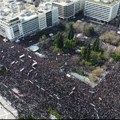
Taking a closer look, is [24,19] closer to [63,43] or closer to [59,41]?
[59,41]

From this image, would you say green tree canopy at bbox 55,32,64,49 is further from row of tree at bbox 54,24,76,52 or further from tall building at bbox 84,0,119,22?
tall building at bbox 84,0,119,22

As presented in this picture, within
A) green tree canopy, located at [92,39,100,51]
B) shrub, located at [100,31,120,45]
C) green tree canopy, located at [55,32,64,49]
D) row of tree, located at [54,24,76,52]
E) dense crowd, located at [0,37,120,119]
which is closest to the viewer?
dense crowd, located at [0,37,120,119]

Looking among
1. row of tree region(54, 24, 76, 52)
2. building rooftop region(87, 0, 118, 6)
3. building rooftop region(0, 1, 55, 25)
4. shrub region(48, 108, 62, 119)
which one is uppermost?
building rooftop region(87, 0, 118, 6)

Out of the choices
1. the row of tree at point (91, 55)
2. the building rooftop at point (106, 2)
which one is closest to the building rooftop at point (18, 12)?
the building rooftop at point (106, 2)

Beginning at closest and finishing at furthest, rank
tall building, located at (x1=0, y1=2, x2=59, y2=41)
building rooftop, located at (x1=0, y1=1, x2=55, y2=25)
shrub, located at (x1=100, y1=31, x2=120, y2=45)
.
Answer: shrub, located at (x1=100, y1=31, x2=120, y2=45), tall building, located at (x1=0, y1=2, x2=59, y2=41), building rooftop, located at (x1=0, y1=1, x2=55, y2=25)

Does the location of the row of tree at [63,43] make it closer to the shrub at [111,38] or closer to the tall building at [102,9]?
the shrub at [111,38]

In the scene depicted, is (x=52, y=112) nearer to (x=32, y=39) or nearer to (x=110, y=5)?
(x=32, y=39)

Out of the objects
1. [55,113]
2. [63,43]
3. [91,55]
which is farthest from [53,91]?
[63,43]

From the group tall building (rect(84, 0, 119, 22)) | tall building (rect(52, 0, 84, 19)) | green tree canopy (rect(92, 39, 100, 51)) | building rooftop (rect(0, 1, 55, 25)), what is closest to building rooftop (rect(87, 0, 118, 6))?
tall building (rect(84, 0, 119, 22))
